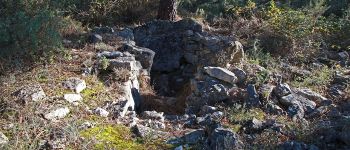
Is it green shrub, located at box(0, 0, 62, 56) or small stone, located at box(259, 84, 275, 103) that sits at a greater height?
green shrub, located at box(0, 0, 62, 56)

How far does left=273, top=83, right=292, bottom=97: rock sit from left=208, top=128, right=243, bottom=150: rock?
1879mm

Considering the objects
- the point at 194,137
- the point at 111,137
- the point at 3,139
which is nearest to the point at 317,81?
the point at 194,137

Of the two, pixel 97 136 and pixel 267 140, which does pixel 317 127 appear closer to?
pixel 267 140

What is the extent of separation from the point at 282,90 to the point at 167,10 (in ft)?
10.9

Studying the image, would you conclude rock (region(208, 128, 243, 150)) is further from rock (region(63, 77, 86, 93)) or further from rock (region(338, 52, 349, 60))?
rock (region(338, 52, 349, 60))

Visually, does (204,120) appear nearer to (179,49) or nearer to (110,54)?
(110,54)

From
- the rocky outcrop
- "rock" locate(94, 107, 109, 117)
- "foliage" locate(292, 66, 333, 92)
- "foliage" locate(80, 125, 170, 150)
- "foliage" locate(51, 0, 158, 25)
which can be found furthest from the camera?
"foliage" locate(51, 0, 158, 25)

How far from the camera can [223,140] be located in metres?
4.40

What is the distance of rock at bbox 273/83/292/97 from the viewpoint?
614cm

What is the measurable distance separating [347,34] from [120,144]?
5652 mm

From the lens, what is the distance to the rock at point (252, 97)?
5.92m

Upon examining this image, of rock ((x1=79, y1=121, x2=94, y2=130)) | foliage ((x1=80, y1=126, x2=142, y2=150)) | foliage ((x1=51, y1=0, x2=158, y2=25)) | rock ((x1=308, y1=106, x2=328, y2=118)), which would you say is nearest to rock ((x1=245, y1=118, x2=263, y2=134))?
rock ((x1=308, y1=106, x2=328, y2=118))

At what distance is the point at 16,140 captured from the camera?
13.6 ft

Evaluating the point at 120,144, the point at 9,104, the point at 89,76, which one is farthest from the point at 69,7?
the point at 120,144
